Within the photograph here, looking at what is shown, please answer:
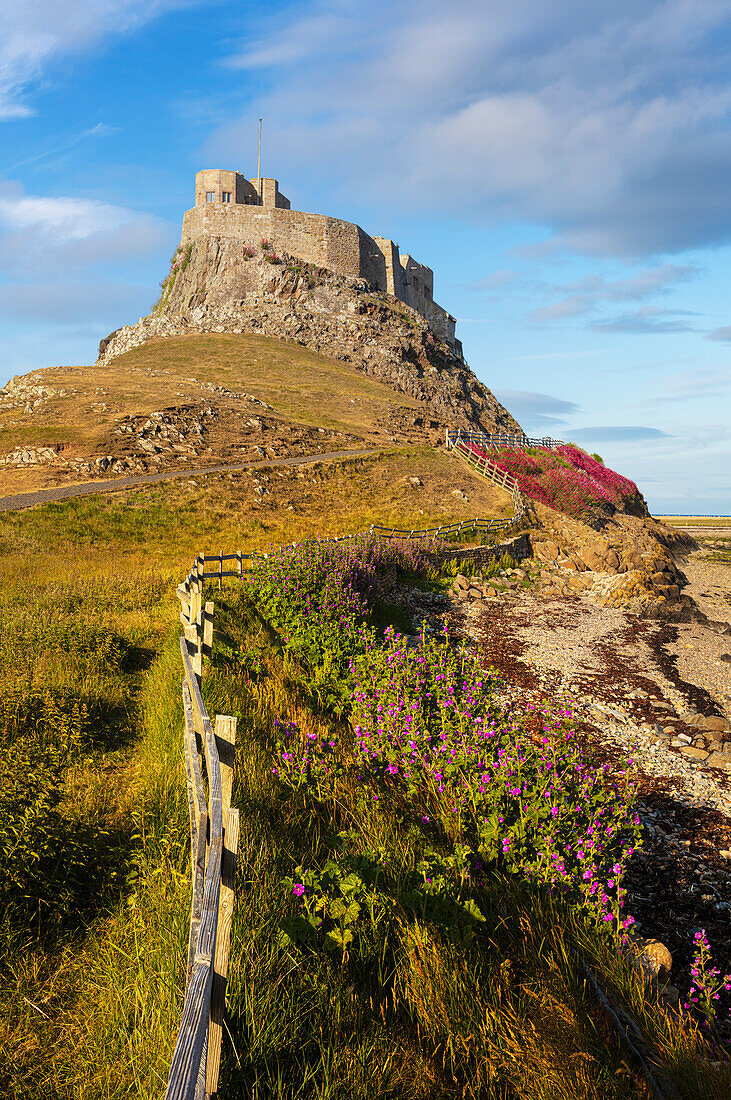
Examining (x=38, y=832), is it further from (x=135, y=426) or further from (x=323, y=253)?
(x=323, y=253)

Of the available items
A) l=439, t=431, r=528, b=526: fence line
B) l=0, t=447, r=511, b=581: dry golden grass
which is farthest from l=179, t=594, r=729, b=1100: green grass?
l=439, t=431, r=528, b=526: fence line

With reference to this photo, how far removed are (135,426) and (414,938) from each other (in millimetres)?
39583

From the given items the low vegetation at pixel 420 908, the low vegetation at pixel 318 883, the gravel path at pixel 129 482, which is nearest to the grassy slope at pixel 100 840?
the low vegetation at pixel 318 883

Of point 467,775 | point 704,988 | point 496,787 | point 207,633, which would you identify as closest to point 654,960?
point 704,988

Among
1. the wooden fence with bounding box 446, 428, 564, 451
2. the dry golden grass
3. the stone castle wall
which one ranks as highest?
the stone castle wall

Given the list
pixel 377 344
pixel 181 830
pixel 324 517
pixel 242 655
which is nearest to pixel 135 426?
pixel 324 517

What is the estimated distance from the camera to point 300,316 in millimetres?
75125

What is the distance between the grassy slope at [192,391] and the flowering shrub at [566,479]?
37.6 feet

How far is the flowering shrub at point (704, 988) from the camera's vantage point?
13.7 feet

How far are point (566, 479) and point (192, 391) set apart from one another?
2984 centimetres

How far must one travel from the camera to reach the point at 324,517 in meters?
30.7

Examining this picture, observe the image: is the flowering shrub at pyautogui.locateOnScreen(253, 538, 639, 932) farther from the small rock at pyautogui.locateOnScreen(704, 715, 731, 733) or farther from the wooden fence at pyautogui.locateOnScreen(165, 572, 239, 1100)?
the small rock at pyautogui.locateOnScreen(704, 715, 731, 733)

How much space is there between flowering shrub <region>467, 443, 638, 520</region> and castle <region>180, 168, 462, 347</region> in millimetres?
43668

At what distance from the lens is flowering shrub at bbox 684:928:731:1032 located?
4188 mm
